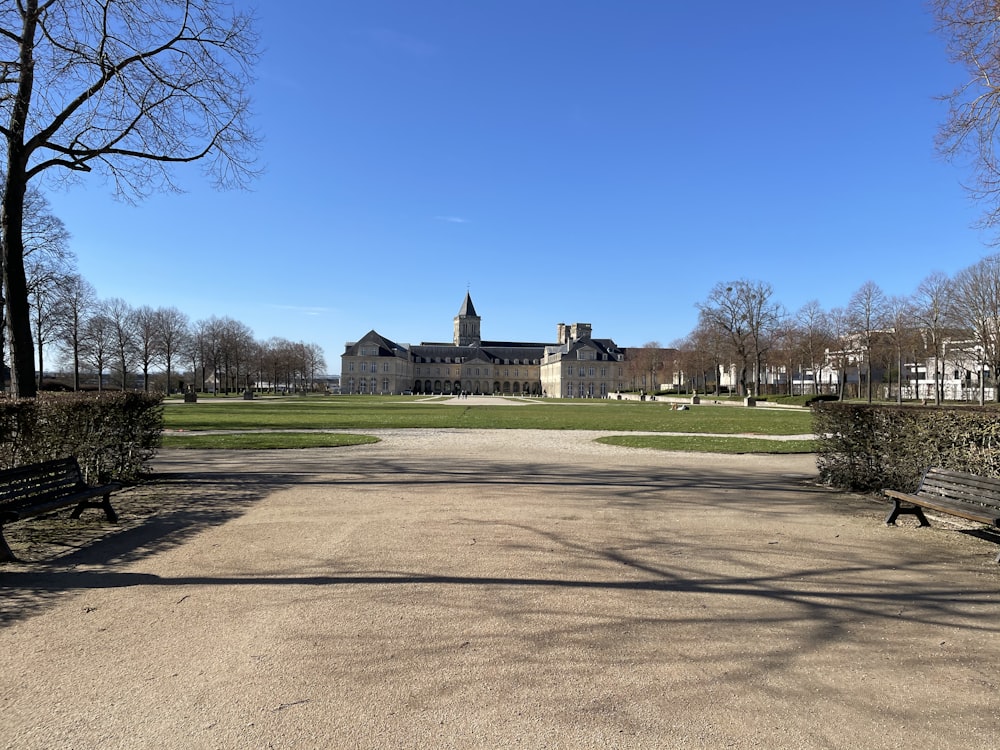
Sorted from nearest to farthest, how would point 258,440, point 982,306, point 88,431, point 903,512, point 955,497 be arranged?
point 955,497 < point 903,512 < point 88,431 < point 258,440 < point 982,306

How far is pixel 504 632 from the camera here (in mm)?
4121

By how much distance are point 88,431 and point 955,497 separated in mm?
12311

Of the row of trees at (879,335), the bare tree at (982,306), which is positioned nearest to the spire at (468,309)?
the row of trees at (879,335)

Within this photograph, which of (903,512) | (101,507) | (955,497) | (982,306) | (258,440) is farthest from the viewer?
(982,306)

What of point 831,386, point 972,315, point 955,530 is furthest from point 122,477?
point 831,386

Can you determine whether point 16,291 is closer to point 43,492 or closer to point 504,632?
point 43,492

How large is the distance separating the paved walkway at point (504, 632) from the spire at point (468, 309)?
153190 mm

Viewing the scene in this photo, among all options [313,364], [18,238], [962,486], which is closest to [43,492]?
[18,238]

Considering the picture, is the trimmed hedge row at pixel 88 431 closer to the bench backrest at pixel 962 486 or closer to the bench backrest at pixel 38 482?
the bench backrest at pixel 38 482

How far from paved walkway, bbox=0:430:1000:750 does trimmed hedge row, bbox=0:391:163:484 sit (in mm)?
1836

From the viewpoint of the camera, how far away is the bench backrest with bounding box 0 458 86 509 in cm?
630

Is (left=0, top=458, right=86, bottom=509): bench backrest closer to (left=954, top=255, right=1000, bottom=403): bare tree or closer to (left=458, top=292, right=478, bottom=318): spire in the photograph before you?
(left=954, top=255, right=1000, bottom=403): bare tree

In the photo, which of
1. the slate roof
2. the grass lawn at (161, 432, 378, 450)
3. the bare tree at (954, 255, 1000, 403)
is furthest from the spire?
the grass lawn at (161, 432, 378, 450)

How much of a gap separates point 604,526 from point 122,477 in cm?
844
